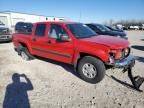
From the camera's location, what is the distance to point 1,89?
4.48m

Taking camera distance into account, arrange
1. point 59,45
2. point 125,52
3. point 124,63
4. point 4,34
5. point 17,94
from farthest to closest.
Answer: point 4,34
point 59,45
point 125,52
point 124,63
point 17,94

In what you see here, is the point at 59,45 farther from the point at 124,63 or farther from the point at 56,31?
the point at 124,63

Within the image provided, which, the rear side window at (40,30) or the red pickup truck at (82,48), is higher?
the rear side window at (40,30)

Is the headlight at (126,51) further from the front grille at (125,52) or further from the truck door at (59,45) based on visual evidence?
the truck door at (59,45)

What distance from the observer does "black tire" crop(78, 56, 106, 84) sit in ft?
15.0

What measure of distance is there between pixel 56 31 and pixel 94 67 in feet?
6.60

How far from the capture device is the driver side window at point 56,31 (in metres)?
5.50

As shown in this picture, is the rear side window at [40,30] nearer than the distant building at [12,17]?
Yes

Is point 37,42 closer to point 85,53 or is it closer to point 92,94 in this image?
point 85,53

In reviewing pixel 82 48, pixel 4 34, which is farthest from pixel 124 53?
pixel 4 34

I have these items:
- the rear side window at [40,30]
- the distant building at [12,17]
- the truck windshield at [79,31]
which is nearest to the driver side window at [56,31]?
the truck windshield at [79,31]

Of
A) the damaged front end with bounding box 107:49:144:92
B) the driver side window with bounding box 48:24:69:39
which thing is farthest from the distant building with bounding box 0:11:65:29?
the damaged front end with bounding box 107:49:144:92

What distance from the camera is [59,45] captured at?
553cm

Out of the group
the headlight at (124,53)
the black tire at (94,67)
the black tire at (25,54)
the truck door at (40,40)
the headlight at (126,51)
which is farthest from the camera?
the black tire at (25,54)
